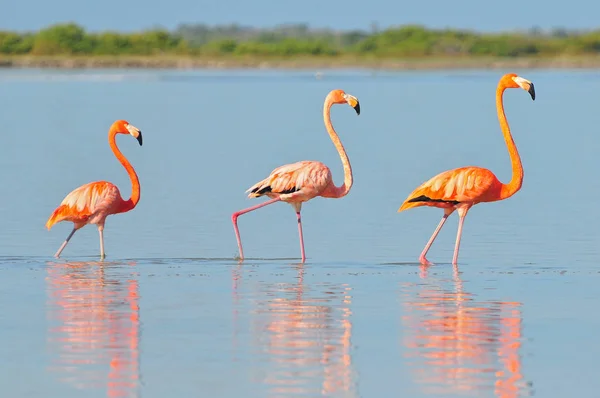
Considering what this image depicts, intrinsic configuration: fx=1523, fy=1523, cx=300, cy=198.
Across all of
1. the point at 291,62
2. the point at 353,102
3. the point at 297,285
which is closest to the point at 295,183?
the point at 353,102

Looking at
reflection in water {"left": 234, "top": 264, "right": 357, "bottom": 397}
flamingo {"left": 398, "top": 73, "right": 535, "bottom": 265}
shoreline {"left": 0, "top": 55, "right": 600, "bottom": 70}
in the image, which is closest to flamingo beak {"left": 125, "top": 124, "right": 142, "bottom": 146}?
flamingo {"left": 398, "top": 73, "right": 535, "bottom": 265}

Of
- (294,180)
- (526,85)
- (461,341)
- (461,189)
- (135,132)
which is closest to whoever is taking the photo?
(461,341)

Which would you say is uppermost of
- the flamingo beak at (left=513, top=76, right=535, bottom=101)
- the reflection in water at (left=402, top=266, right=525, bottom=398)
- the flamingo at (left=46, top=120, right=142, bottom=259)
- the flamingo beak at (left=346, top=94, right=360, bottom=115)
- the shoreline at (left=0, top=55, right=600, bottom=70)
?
the shoreline at (left=0, top=55, right=600, bottom=70)

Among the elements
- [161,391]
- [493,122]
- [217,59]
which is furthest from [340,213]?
[217,59]

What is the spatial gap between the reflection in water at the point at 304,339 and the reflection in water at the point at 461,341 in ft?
1.21

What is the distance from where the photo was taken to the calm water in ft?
23.8

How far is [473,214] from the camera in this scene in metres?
14.3

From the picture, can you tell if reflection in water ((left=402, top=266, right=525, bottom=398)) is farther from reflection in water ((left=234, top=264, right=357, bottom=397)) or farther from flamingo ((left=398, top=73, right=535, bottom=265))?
flamingo ((left=398, top=73, right=535, bottom=265))

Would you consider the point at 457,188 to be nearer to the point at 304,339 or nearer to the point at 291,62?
the point at 304,339

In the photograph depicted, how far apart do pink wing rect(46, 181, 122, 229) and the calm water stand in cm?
31

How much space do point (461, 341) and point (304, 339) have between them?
2.71 ft

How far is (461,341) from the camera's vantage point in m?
7.98

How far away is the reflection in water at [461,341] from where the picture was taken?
7042 millimetres

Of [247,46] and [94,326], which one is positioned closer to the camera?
[94,326]
